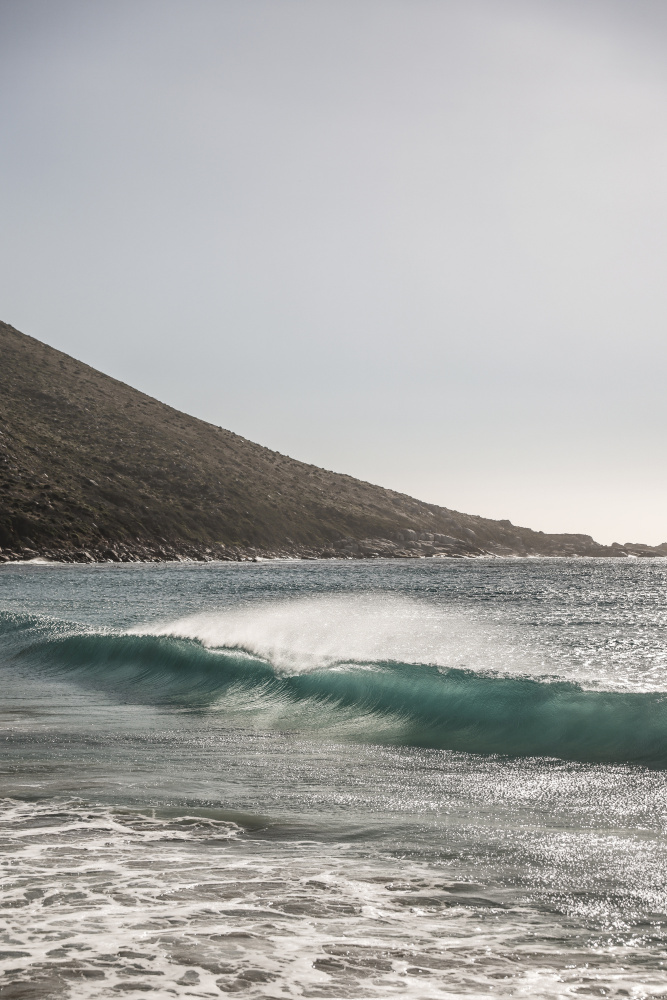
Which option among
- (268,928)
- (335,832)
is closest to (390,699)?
(335,832)

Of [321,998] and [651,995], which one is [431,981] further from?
[651,995]

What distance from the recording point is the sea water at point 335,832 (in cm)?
498

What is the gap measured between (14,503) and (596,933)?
4017 inches

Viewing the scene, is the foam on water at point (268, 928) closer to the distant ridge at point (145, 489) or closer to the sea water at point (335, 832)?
the sea water at point (335, 832)

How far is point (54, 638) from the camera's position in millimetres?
25094

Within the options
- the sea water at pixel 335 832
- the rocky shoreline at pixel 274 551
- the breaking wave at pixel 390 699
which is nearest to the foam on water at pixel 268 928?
the sea water at pixel 335 832

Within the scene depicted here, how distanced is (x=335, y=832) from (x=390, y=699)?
7878 millimetres

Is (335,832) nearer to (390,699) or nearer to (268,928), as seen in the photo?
Result: (268,928)

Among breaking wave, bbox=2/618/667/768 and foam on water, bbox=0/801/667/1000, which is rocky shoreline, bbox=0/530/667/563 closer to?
breaking wave, bbox=2/618/667/768

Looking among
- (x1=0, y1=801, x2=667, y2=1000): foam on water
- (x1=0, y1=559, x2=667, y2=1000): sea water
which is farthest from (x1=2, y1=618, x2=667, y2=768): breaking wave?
(x1=0, y1=801, x2=667, y2=1000): foam on water

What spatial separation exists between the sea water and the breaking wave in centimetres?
6

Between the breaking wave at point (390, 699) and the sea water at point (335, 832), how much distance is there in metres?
0.06

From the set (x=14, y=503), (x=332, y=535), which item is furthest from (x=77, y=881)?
(x=332, y=535)

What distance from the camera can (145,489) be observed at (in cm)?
12175
